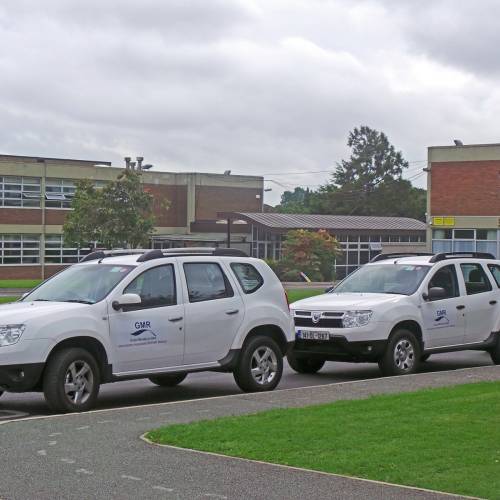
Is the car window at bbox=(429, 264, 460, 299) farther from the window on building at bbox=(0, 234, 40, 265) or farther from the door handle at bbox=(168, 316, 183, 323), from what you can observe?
the window on building at bbox=(0, 234, 40, 265)

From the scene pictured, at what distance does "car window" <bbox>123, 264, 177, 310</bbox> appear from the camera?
1179cm

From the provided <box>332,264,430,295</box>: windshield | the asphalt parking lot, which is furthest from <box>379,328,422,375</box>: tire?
<box>332,264,430,295</box>: windshield

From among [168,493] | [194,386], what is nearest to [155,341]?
[194,386]

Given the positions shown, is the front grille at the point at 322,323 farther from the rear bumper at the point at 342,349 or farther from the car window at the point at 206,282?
the car window at the point at 206,282

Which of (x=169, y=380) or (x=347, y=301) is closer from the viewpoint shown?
(x=169, y=380)

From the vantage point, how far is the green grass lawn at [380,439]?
24.0 ft

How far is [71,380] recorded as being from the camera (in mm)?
10891

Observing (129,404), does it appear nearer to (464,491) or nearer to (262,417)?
(262,417)

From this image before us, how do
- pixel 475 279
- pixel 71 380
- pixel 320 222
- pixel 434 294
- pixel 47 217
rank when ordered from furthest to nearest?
pixel 320 222, pixel 47 217, pixel 475 279, pixel 434 294, pixel 71 380

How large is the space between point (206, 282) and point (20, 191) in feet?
173

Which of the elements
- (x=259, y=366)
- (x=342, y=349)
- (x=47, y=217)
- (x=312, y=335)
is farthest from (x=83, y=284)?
(x=47, y=217)

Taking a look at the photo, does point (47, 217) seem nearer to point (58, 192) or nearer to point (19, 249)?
point (58, 192)

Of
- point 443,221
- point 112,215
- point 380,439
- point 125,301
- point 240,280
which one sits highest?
point 443,221

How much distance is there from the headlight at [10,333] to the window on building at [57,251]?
180 ft
